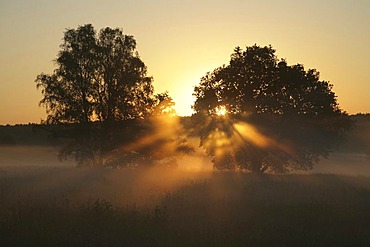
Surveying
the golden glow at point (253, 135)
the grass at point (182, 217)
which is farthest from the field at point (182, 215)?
the golden glow at point (253, 135)

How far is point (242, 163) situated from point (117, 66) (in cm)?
1363

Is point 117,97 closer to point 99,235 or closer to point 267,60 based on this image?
point 267,60

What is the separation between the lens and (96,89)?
45.2 meters

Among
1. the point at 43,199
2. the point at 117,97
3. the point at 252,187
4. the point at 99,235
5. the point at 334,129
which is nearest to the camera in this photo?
the point at 99,235

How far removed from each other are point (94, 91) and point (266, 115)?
1473 centimetres

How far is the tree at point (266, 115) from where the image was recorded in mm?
41469

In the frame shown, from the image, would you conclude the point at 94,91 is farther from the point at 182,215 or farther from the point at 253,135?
the point at 182,215

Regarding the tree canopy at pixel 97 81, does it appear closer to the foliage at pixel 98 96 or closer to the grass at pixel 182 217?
the foliage at pixel 98 96

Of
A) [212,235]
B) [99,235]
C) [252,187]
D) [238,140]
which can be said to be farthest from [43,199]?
[238,140]

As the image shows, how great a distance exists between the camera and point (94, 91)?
147 ft

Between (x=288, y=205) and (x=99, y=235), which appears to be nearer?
(x=99, y=235)

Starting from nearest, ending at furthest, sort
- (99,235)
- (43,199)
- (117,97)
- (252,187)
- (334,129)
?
(99,235)
(43,199)
(252,187)
(334,129)
(117,97)

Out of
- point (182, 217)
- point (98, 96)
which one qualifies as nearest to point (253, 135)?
point (98, 96)

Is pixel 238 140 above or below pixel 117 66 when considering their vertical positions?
below
